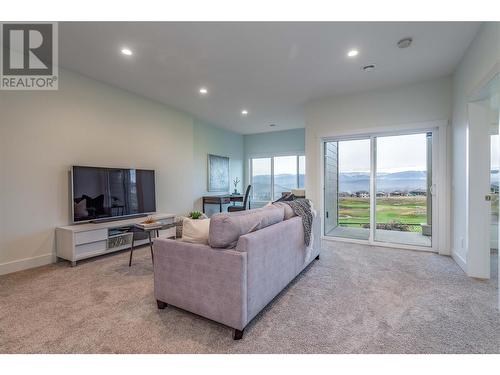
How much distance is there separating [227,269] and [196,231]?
0.43 meters

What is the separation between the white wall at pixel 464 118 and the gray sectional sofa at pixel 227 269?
7.96 feet

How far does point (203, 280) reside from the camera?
167cm

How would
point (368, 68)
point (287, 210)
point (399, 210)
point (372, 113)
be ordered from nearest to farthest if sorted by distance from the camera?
point (287, 210) < point (368, 68) < point (372, 113) < point (399, 210)

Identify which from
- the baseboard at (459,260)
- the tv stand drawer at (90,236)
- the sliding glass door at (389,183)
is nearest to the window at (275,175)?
the sliding glass door at (389,183)

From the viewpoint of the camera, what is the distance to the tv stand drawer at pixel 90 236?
294 centimetres

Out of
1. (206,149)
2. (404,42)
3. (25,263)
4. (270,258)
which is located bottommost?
(25,263)

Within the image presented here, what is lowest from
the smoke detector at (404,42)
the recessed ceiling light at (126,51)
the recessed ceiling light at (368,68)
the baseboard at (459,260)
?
the baseboard at (459,260)

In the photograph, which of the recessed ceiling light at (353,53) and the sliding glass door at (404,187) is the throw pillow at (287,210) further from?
the sliding glass door at (404,187)

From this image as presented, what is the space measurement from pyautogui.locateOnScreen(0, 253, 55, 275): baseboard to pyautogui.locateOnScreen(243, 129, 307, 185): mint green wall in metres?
5.32

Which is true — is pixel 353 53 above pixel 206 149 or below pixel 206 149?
above

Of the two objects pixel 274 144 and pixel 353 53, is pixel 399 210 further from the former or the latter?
pixel 274 144

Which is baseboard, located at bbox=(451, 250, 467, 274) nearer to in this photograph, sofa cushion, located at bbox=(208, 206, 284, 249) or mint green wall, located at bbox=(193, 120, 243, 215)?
sofa cushion, located at bbox=(208, 206, 284, 249)

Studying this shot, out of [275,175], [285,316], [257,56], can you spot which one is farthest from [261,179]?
[285,316]
